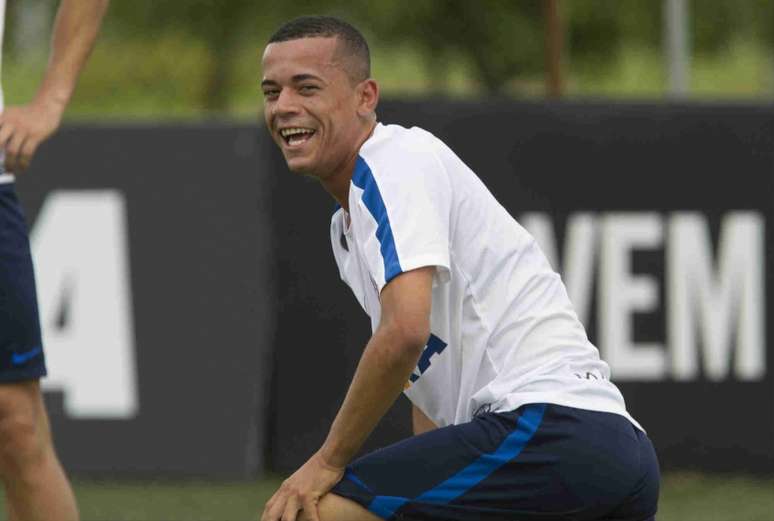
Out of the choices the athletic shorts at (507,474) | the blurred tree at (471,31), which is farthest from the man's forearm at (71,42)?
the blurred tree at (471,31)

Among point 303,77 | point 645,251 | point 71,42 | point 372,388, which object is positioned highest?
point 71,42

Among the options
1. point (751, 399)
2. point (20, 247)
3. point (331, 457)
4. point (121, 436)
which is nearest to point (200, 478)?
point (121, 436)

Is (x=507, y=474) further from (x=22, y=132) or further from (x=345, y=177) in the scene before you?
(x=22, y=132)

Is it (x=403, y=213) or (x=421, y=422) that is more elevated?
(x=403, y=213)

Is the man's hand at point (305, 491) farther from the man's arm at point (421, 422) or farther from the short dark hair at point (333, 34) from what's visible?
Answer: the short dark hair at point (333, 34)

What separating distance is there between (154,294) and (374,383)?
Answer: 12.9 ft

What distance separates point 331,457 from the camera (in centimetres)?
344

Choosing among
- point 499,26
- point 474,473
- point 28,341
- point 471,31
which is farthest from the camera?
point 499,26

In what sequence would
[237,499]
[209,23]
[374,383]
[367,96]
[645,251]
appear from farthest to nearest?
[209,23] → [645,251] → [237,499] → [367,96] → [374,383]

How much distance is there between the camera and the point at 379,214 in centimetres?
341

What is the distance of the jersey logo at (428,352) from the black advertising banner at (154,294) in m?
3.56

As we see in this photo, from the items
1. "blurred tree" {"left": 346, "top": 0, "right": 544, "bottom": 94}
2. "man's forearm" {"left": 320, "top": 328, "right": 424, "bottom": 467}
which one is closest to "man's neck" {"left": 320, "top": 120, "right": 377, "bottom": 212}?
"man's forearm" {"left": 320, "top": 328, "right": 424, "bottom": 467}

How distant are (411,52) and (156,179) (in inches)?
460

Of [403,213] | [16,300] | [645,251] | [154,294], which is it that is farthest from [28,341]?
[645,251]
